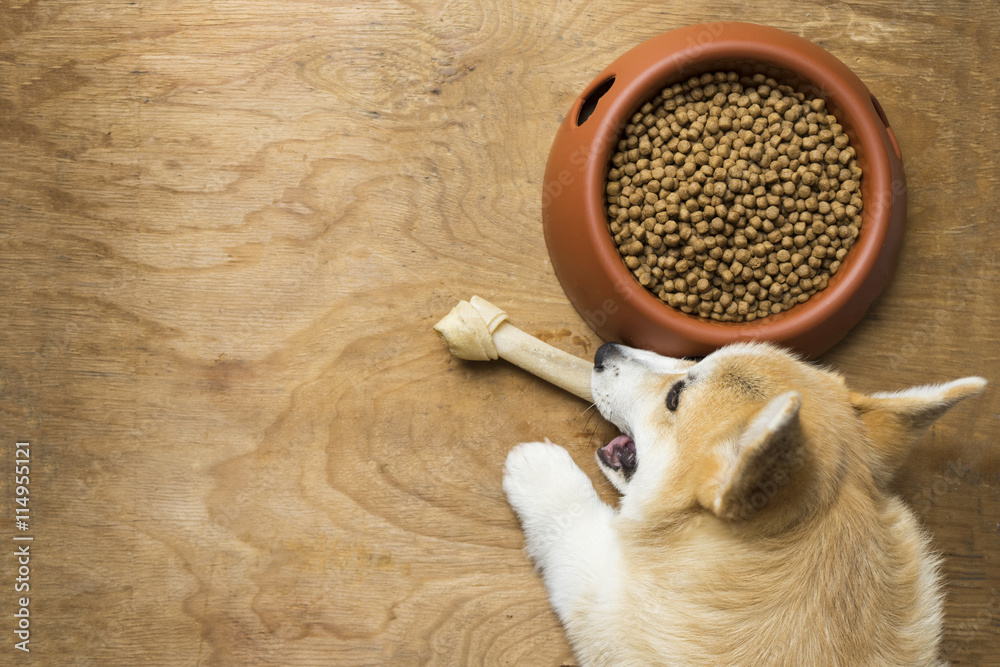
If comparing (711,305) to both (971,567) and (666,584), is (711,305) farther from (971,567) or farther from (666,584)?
(971,567)

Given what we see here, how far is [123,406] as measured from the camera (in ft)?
6.31

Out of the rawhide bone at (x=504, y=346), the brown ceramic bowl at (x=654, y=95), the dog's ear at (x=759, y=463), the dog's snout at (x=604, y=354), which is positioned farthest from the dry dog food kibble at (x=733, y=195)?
the dog's ear at (x=759, y=463)

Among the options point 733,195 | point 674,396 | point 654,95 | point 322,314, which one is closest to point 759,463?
point 674,396

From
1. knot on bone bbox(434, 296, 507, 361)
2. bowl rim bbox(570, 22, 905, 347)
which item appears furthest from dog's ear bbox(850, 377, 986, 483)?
knot on bone bbox(434, 296, 507, 361)

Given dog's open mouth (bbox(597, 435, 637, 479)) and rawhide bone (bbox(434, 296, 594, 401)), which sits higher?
rawhide bone (bbox(434, 296, 594, 401))

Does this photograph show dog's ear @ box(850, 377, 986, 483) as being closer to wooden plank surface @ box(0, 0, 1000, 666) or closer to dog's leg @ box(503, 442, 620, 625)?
wooden plank surface @ box(0, 0, 1000, 666)

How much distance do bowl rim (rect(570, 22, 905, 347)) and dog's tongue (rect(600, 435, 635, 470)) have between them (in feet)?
1.22

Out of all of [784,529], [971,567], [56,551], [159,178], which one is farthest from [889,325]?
[56,551]

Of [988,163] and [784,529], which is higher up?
[988,163]

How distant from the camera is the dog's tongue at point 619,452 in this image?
72.3 inches

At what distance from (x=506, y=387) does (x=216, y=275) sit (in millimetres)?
→ 940

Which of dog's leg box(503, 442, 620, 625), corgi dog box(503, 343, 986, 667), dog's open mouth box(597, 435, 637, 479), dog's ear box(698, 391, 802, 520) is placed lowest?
dog's leg box(503, 442, 620, 625)

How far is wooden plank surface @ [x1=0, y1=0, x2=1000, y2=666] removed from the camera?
Result: 1.90 metres

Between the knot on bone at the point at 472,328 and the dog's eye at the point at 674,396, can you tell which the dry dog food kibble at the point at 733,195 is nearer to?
the dog's eye at the point at 674,396
